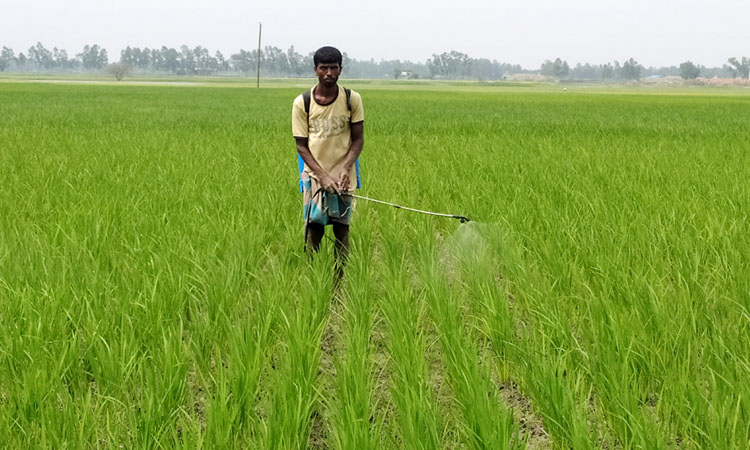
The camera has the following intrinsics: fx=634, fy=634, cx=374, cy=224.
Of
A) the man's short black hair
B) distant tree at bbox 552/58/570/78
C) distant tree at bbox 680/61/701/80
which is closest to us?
the man's short black hair

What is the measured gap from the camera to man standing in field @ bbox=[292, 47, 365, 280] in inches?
131

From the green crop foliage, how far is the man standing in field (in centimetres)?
31

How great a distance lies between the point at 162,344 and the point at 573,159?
5954 millimetres

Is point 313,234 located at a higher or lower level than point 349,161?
lower

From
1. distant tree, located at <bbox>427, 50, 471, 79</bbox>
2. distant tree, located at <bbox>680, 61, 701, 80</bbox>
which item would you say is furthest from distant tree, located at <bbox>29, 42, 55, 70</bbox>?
distant tree, located at <bbox>680, 61, 701, 80</bbox>

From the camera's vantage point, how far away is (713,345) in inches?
92.1

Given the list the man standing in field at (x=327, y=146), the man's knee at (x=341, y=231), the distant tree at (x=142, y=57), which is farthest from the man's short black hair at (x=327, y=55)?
the distant tree at (x=142, y=57)

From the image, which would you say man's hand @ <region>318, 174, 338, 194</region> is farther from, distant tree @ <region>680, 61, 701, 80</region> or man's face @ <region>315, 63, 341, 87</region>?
distant tree @ <region>680, 61, 701, 80</region>

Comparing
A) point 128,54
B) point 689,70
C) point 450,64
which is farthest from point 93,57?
point 689,70

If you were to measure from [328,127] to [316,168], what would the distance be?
232mm

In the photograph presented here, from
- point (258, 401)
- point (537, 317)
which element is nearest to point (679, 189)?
point (537, 317)

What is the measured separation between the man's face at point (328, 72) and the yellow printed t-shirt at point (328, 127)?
170 mm

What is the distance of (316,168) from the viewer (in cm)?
332

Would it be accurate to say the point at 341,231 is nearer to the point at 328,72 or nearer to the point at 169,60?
the point at 328,72
